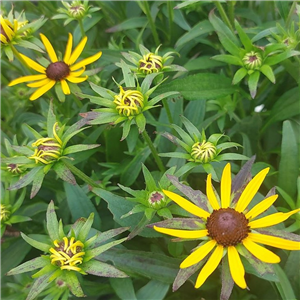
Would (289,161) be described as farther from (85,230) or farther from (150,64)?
(85,230)

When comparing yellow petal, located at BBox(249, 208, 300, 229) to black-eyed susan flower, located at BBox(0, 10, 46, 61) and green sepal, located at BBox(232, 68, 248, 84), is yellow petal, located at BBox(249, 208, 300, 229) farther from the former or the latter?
black-eyed susan flower, located at BBox(0, 10, 46, 61)

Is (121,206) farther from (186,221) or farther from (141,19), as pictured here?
(141,19)

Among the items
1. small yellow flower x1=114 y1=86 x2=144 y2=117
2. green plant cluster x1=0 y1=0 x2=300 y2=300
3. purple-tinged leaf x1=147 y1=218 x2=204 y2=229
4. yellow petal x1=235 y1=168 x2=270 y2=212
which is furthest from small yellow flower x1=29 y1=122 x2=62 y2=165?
yellow petal x1=235 y1=168 x2=270 y2=212

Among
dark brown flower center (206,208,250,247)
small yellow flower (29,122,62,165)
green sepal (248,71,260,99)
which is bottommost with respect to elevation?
dark brown flower center (206,208,250,247)

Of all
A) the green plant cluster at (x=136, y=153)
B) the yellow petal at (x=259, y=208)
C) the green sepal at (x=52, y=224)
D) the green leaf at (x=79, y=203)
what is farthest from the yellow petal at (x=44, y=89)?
the yellow petal at (x=259, y=208)

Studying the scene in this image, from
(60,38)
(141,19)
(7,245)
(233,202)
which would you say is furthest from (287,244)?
(60,38)

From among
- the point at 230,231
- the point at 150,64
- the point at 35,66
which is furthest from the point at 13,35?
the point at 230,231
